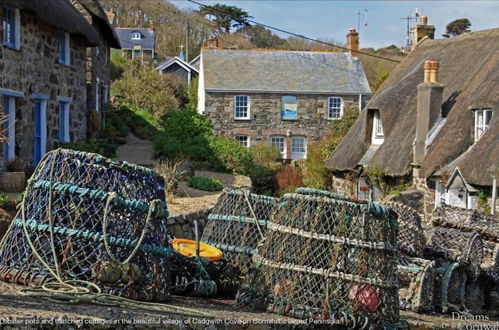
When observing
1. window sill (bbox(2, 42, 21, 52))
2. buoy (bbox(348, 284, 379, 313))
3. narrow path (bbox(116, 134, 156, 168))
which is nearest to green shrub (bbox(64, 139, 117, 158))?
narrow path (bbox(116, 134, 156, 168))

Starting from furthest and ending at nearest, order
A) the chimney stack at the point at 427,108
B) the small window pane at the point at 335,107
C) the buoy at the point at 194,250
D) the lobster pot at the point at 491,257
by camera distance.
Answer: the small window pane at the point at 335,107 → the chimney stack at the point at 427,108 → the lobster pot at the point at 491,257 → the buoy at the point at 194,250

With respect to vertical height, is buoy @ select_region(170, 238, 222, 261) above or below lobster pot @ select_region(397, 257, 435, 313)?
above

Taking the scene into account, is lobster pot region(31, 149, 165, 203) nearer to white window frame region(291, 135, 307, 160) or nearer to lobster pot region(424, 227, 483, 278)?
lobster pot region(424, 227, 483, 278)

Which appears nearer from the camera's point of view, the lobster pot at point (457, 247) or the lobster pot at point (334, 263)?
the lobster pot at point (334, 263)

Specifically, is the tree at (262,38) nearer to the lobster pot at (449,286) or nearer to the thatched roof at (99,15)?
the thatched roof at (99,15)

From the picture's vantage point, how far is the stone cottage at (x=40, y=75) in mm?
16016

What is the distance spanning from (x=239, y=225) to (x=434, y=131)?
12.8 meters

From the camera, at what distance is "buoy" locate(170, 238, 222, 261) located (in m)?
7.73

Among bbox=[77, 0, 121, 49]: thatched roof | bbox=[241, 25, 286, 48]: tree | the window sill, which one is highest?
bbox=[241, 25, 286, 48]: tree

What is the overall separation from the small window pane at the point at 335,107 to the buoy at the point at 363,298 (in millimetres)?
31888

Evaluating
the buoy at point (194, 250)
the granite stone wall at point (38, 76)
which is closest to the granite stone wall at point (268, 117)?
the granite stone wall at point (38, 76)

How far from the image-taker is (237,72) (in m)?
38.1

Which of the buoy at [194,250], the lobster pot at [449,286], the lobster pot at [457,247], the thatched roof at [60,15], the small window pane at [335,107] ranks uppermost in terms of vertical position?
the thatched roof at [60,15]

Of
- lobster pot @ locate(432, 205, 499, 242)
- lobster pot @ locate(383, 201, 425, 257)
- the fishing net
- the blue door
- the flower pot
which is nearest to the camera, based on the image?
the fishing net
